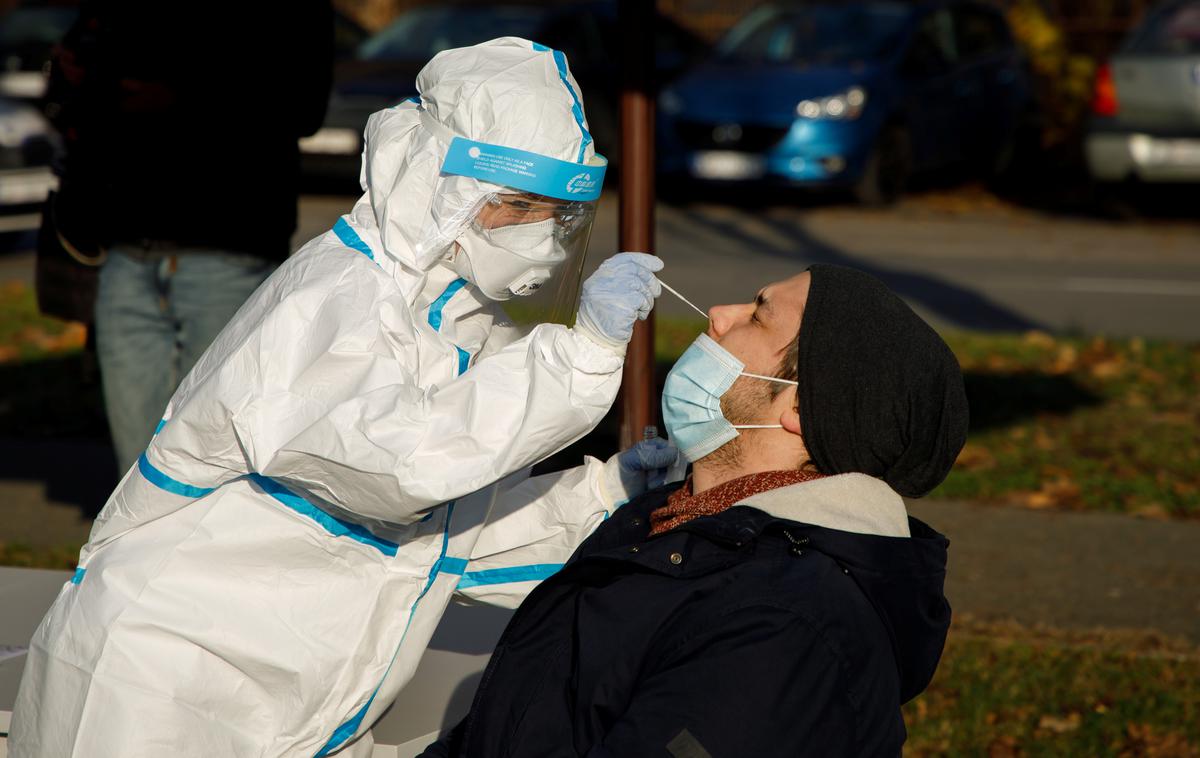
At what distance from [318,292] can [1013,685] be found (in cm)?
257

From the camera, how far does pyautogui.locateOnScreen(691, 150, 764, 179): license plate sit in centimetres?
1302

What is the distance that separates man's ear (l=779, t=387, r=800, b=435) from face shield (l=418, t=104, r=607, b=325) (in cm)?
50

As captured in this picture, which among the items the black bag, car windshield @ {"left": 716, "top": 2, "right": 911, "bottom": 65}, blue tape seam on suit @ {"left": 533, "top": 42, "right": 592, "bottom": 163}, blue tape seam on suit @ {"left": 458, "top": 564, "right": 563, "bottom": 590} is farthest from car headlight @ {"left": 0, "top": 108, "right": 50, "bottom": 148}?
blue tape seam on suit @ {"left": 533, "top": 42, "right": 592, "bottom": 163}

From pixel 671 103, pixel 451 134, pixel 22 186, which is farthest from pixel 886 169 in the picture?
pixel 451 134

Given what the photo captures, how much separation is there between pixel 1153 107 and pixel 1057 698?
9484 millimetres

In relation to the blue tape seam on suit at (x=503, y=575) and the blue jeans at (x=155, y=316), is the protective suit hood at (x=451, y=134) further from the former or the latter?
the blue jeans at (x=155, y=316)

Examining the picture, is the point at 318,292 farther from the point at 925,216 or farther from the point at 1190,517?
the point at 925,216

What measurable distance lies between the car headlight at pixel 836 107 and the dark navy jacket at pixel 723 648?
10.6m

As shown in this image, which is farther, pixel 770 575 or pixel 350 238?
pixel 350 238

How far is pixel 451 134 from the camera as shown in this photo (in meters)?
2.49

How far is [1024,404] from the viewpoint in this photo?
6.95m

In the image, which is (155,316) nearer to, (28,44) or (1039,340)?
(1039,340)

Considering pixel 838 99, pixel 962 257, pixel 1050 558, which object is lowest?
pixel 962 257

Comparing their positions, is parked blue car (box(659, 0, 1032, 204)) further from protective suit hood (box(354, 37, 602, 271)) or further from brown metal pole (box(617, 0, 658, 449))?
protective suit hood (box(354, 37, 602, 271))
